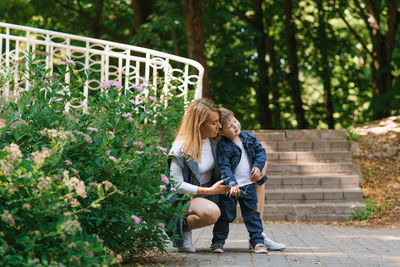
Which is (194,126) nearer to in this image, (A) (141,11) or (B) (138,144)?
(B) (138,144)

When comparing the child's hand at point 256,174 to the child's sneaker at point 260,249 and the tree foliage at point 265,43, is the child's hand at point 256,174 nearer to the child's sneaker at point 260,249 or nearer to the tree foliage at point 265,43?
the child's sneaker at point 260,249

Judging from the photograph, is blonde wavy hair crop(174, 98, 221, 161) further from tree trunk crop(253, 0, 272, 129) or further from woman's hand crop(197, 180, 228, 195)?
tree trunk crop(253, 0, 272, 129)

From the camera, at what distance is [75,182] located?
313 centimetres

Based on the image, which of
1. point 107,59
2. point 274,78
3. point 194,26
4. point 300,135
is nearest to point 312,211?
point 300,135

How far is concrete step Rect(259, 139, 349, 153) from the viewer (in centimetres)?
1136

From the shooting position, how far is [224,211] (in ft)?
17.2

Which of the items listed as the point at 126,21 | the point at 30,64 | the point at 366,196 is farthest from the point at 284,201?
the point at 126,21

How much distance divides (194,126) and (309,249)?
1826mm

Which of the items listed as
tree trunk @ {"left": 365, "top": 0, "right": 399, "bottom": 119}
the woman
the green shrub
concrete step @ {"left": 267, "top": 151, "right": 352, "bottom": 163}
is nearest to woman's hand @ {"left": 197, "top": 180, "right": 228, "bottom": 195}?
the woman

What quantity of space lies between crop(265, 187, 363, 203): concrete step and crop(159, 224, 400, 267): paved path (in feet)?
4.14

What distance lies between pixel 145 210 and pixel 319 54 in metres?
17.0

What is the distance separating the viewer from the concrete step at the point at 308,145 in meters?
11.4

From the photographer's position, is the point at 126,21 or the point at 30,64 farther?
the point at 126,21

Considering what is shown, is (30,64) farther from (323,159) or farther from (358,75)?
(358,75)
